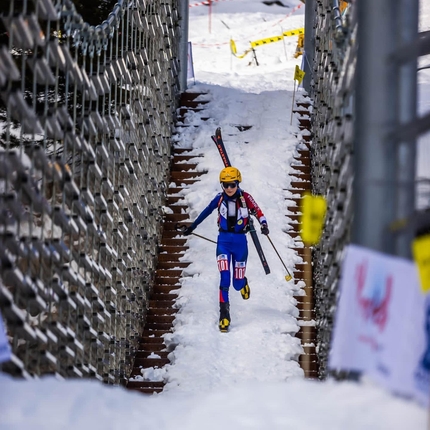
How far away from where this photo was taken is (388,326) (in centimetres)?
441

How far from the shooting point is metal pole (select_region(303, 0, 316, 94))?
14.4m

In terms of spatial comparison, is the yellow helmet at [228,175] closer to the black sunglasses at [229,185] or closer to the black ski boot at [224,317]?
the black sunglasses at [229,185]

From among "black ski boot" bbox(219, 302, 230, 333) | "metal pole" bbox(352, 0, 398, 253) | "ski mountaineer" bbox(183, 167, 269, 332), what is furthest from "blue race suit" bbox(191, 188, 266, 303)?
"metal pole" bbox(352, 0, 398, 253)

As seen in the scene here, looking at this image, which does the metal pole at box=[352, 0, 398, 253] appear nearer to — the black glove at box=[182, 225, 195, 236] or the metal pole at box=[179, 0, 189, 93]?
the black glove at box=[182, 225, 195, 236]

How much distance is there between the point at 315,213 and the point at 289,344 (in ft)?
13.0

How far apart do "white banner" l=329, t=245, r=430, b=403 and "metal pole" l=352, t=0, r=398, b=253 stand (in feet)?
0.87

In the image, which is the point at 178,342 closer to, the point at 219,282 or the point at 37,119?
the point at 219,282

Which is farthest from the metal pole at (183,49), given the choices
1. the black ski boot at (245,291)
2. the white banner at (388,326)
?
the white banner at (388,326)

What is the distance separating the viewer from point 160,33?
11891 mm

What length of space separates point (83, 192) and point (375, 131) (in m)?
3.24

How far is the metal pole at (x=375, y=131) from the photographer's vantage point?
4805 millimetres

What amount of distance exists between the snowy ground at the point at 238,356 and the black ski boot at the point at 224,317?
93 mm

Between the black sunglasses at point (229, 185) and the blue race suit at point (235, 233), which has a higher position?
the black sunglasses at point (229, 185)

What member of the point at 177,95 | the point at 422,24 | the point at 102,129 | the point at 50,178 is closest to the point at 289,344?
the point at 102,129
